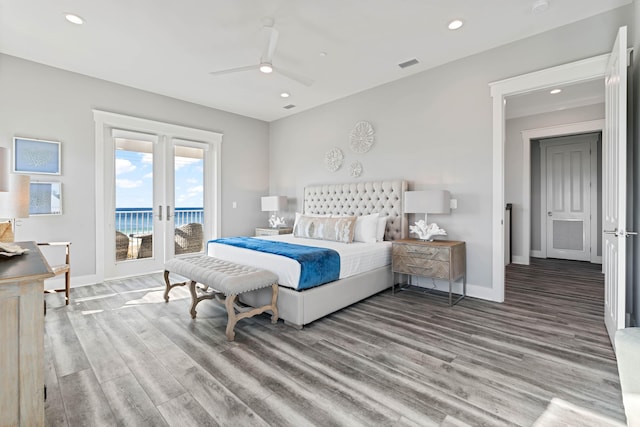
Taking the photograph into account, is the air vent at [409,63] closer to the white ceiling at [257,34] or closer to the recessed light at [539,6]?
the white ceiling at [257,34]

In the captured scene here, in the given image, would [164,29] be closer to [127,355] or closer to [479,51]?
[127,355]

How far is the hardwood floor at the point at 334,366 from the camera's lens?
67.2 inches

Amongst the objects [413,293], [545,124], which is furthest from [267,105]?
[545,124]

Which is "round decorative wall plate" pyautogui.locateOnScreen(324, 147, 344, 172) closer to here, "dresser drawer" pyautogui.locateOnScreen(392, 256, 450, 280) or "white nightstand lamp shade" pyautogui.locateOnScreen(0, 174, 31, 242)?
"dresser drawer" pyautogui.locateOnScreen(392, 256, 450, 280)

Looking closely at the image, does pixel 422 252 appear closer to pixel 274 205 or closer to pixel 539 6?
pixel 539 6

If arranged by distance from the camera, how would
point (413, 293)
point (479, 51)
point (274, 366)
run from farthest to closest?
point (413, 293) → point (479, 51) → point (274, 366)

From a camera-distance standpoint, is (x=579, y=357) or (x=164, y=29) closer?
(x=579, y=357)

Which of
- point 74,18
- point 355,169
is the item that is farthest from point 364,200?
point 74,18

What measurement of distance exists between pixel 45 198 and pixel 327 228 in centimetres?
369

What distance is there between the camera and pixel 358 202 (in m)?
4.84

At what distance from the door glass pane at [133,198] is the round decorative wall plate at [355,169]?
329 centimetres

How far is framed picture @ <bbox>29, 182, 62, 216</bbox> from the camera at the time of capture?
12.7ft

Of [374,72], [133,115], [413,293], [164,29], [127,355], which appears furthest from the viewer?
[133,115]

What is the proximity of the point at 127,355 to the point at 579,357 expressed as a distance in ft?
11.1
